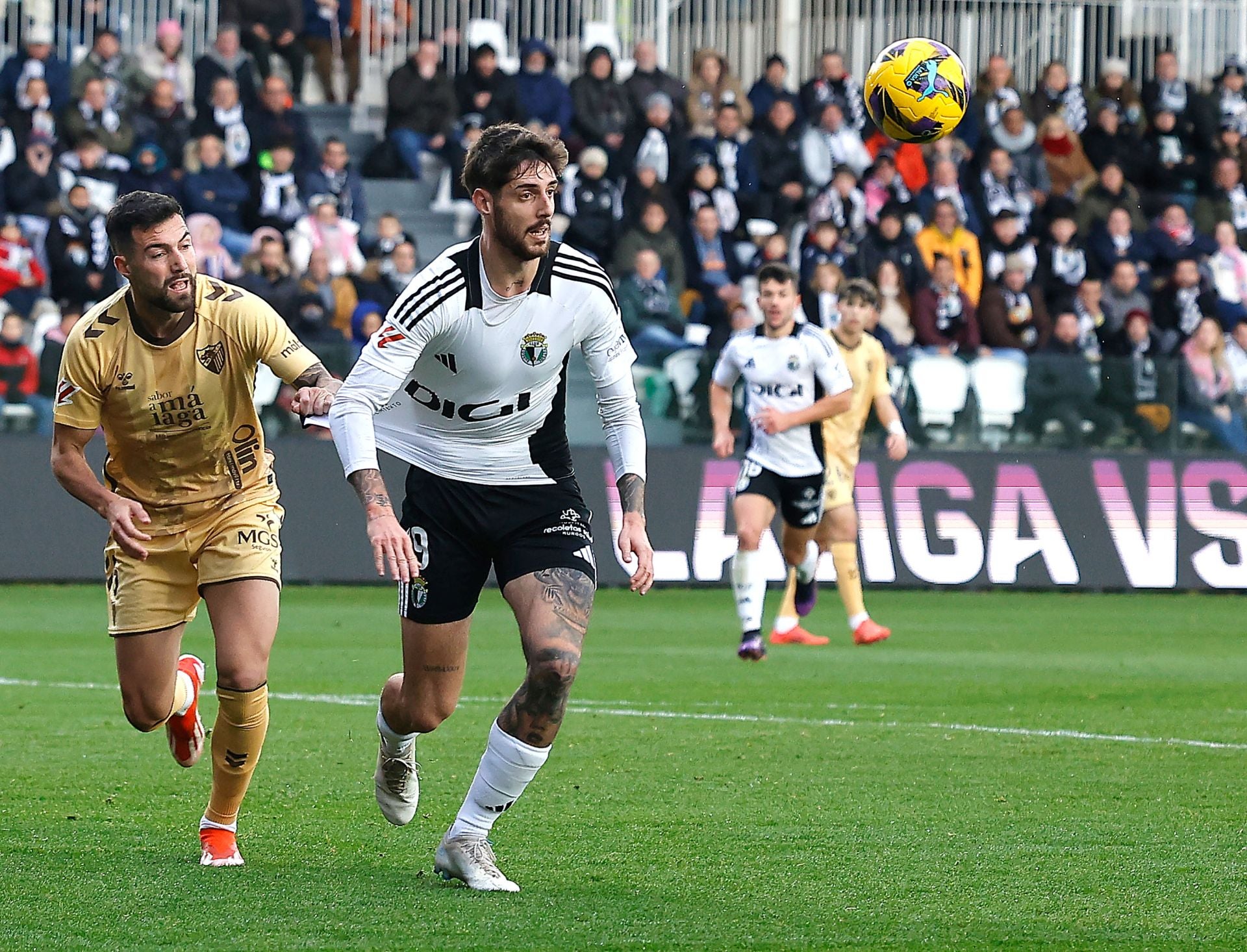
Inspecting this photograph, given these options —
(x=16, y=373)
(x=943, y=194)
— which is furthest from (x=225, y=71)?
(x=943, y=194)

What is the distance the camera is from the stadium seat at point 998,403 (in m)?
18.2

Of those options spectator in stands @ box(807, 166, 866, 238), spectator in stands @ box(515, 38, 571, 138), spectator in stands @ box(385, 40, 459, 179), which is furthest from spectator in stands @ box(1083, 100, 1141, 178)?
spectator in stands @ box(385, 40, 459, 179)

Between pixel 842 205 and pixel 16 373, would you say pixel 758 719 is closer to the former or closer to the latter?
pixel 16 373

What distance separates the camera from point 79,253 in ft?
62.3

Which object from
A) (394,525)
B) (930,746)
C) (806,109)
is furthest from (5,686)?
(806,109)

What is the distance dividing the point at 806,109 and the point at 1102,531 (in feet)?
24.0

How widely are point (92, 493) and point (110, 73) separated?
16135 mm

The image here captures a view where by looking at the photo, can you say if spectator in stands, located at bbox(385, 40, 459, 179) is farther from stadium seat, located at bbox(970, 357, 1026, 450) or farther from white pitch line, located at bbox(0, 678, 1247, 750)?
white pitch line, located at bbox(0, 678, 1247, 750)

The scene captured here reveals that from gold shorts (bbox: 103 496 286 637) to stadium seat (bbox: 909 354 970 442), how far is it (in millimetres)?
12026

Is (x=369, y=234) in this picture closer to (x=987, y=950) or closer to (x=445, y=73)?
(x=445, y=73)

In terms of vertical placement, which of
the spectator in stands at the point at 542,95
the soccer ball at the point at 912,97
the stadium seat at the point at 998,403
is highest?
the spectator in stands at the point at 542,95

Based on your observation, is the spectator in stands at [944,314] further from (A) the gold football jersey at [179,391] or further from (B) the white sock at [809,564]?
(A) the gold football jersey at [179,391]

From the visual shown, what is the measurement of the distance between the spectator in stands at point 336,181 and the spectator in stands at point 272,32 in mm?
2134

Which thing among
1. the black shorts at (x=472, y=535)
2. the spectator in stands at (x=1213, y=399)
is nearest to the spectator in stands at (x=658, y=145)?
the spectator in stands at (x=1213, y=399)
